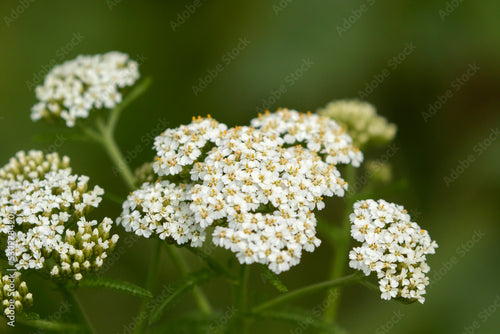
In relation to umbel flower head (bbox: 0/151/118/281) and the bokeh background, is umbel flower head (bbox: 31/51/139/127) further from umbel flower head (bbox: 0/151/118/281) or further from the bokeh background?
the bokeh background

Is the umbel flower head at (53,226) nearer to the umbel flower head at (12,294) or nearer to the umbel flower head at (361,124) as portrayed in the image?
the umbel flower head at (12,294)

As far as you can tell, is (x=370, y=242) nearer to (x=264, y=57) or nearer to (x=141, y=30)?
(x=264, y=57)

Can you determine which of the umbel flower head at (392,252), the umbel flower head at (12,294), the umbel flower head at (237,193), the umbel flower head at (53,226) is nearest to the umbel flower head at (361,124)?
the umbel flower head at (237,193)

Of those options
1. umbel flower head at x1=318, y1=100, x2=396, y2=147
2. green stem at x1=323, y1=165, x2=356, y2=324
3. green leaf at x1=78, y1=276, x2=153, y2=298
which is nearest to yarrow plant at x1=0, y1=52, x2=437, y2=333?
green leaf at x1=78, y1=276, x2=153, y2=298

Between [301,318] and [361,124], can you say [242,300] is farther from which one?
[361,124]

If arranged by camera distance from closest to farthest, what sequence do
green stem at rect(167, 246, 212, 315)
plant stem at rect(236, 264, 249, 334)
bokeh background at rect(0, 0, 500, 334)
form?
plant stem at rect(236, 264, 249, 334)
green stem at rect(167, 246, 212, 315)
bokeh background at rect(0, 0, 500, 334)

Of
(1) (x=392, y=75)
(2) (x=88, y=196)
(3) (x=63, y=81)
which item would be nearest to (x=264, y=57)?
(1) (x=392, y=75)
